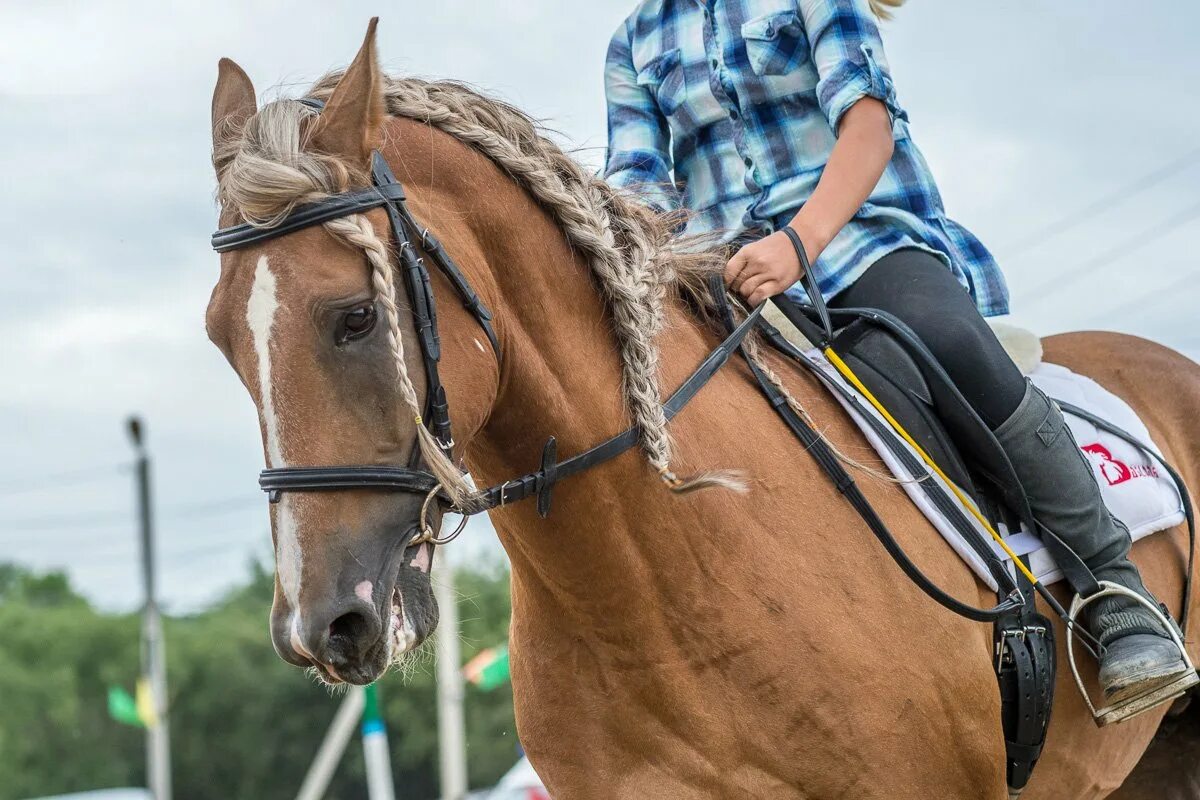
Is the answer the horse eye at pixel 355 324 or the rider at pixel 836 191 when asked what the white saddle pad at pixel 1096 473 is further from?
→ the horse eye at pixel 355 324

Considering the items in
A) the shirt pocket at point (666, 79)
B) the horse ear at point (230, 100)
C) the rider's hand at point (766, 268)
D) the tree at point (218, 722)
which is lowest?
the tree at point (218, 722)

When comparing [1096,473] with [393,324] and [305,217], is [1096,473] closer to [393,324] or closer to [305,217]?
[393,324]

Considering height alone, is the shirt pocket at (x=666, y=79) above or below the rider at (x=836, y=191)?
above

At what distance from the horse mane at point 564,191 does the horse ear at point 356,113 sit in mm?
40

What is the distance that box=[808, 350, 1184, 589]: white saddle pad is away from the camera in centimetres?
355

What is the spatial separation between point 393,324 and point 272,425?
12.8 inches

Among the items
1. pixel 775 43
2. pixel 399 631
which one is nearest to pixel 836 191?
pixel 775 43

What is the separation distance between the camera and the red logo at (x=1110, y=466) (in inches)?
167

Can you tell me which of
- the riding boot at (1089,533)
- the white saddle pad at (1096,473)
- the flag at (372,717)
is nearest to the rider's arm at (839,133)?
the white saddle pad at (1096,473)

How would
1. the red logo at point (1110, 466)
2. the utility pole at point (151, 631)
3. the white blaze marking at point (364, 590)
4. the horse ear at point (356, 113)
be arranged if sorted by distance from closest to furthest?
1. the white blaze marking at point (364, 590)
2. the horse ear at point (356, 113)
3. the red logo at point (1110, 466)
4. the utility pole at point (151, 631)

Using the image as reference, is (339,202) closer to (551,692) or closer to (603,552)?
(603,552)

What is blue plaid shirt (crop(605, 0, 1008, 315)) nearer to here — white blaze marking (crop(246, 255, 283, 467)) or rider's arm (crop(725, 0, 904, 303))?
rider's arm (crop(725, 0, 904, 303))

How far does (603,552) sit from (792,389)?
2.74 ft

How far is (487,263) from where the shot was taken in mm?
3021
